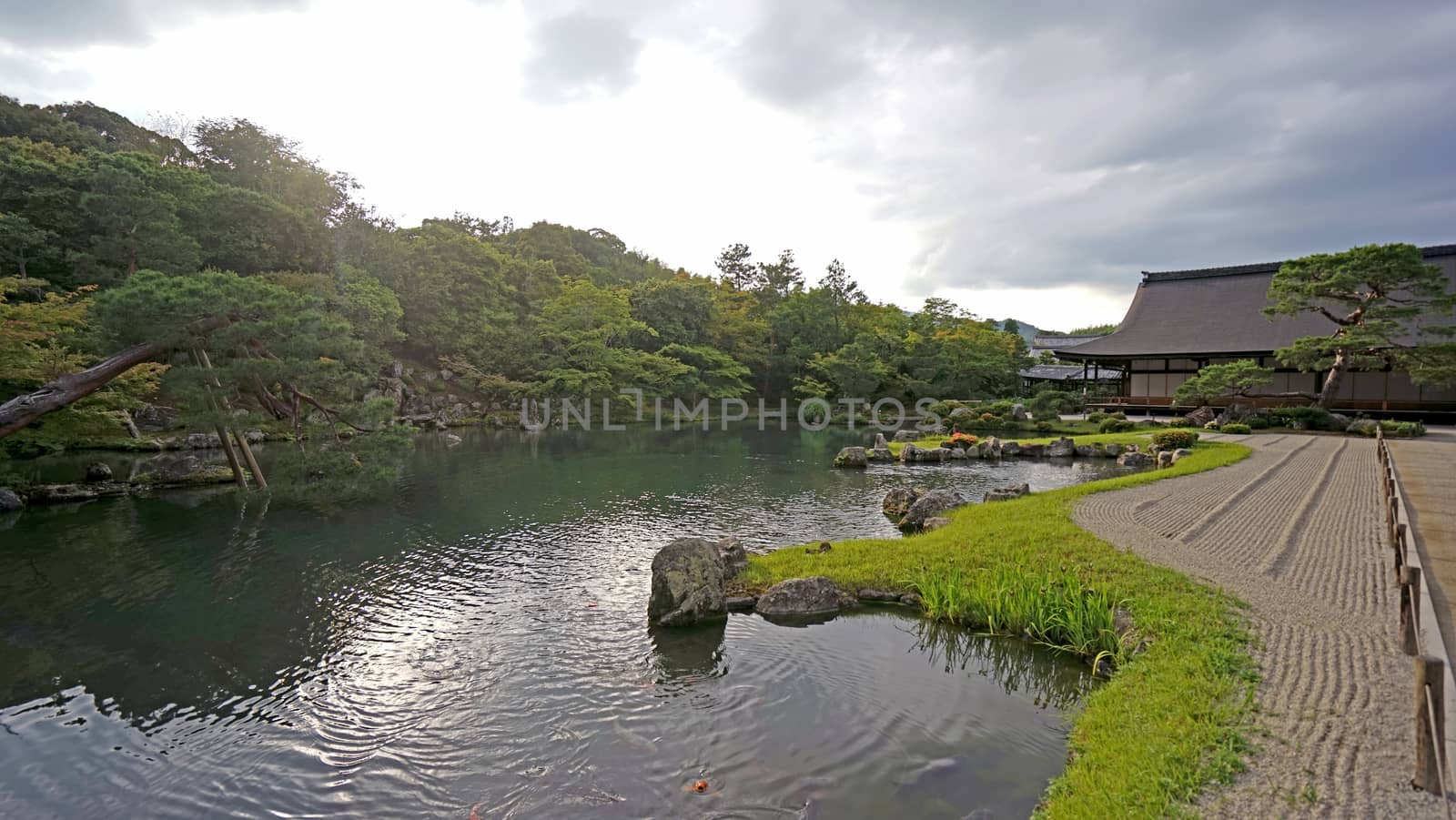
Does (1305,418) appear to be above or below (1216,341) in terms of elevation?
below

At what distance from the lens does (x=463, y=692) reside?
17.1 ft

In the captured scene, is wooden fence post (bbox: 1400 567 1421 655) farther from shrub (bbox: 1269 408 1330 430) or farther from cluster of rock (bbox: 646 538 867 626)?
shrub (bbox: 1269 408 1330 430)

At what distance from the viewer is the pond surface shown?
157 inches

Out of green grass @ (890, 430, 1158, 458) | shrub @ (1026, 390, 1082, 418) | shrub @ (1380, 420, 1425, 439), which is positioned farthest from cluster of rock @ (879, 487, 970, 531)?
shrub @ (1380, 420, 1425, 439)

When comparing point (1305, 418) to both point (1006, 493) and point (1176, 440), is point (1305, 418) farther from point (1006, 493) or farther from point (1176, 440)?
point (1006, 493)

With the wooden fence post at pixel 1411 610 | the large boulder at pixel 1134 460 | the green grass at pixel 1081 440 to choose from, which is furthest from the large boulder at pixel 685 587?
the large boulder at pixel 1134 460

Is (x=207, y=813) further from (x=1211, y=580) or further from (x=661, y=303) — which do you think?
(x=661, y=303)

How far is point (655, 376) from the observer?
118ft

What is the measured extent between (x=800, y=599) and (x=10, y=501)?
1523 cm

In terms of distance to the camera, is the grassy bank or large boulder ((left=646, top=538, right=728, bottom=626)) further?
large boulder ((left=646, top=538, right=728, bottom=626))

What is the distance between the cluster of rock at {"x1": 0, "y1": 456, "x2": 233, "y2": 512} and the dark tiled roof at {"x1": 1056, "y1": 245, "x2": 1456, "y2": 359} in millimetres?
30308

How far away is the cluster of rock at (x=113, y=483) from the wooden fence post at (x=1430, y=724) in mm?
18723

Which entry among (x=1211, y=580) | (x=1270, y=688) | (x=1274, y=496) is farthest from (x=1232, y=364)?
(x=1270, y=688)

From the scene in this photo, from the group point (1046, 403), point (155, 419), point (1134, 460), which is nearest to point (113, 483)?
point (155, 419)
